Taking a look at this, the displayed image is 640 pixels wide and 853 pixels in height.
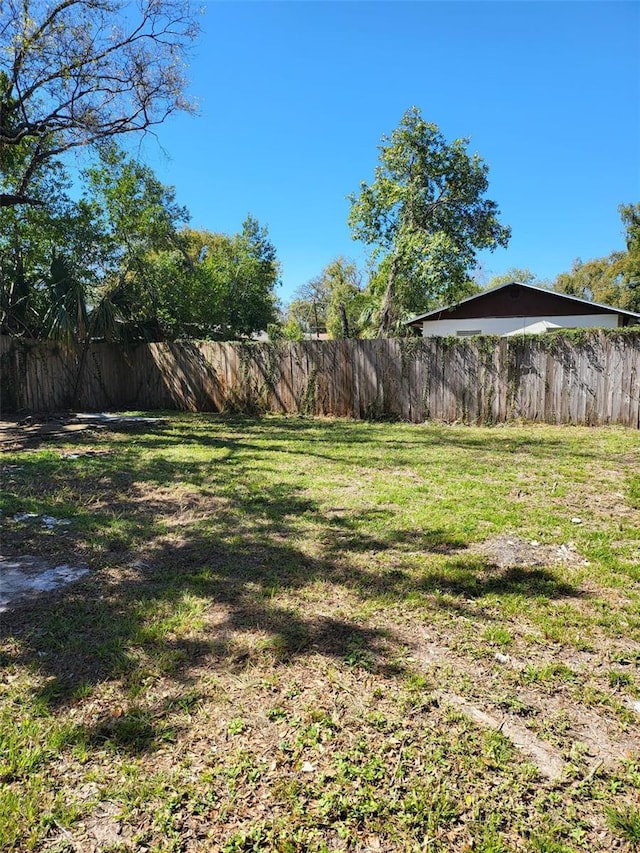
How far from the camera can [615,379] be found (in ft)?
24.5

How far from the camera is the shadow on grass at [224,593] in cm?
193

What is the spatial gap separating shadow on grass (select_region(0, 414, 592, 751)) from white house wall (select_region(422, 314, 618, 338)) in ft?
39.4

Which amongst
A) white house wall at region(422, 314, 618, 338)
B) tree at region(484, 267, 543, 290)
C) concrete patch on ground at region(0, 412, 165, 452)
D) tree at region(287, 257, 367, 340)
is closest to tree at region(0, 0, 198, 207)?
concrete patch on ground at region(0, 412, 165, 452)

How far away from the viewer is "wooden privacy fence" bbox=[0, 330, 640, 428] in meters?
7.65

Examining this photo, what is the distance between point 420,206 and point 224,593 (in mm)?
14510

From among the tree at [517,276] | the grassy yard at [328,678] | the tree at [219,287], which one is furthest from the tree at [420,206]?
the tree at [517,276]

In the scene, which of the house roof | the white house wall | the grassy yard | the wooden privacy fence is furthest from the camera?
the house roof

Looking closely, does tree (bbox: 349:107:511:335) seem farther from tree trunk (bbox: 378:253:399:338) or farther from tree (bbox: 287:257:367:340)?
tree (bbox: 287:257:367:340)

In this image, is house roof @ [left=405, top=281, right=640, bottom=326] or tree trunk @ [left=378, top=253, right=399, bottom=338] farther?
house roof @ [left=405, top=281, right=640, bottom=326]

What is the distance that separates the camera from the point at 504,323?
51.3ft

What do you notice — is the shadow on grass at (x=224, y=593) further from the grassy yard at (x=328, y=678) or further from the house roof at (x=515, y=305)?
the house roof at (x=515, y=305)

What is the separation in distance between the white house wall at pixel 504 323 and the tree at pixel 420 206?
156 cm

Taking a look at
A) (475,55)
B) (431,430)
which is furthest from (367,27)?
(431,430)

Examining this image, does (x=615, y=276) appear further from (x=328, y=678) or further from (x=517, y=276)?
(x=328, y=678)
